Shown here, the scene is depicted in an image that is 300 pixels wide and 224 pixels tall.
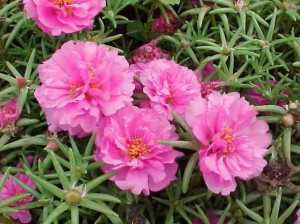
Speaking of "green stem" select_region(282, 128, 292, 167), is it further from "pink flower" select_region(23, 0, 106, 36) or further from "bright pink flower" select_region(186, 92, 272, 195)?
"pink flower" select_region(23, 0, 106, 36)

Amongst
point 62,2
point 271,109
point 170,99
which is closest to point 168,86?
point 170,99

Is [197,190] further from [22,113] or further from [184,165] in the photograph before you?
[22,113]

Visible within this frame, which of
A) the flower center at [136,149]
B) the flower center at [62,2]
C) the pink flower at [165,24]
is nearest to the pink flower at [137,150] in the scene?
the flower center at [136,149]

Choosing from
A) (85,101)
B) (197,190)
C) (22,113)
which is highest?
(85,101)

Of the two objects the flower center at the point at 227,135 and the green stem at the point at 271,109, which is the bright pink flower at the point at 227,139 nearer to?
the flower center at the point at 227,135

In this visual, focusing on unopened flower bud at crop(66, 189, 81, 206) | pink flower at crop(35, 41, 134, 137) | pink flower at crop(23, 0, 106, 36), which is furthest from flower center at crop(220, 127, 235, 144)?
pink flower at crop(23, 0, 106, 36)

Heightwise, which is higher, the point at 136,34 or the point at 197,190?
the point at 136,34

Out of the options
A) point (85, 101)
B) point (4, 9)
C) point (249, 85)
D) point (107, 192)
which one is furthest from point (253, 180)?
point (4, 9)

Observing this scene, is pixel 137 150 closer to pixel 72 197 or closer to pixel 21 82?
pixel 72 197
